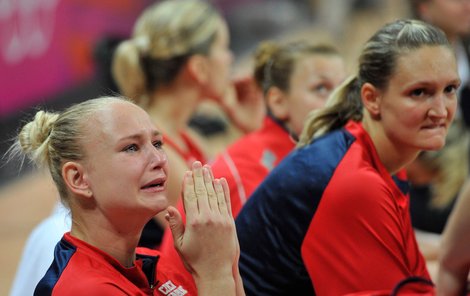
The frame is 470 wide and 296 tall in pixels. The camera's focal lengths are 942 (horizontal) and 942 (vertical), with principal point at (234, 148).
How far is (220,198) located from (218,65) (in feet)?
6.55

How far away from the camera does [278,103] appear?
346 cm

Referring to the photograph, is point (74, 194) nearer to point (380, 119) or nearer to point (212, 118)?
point (380, 119)

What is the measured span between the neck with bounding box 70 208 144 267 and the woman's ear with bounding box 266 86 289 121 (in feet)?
4.47

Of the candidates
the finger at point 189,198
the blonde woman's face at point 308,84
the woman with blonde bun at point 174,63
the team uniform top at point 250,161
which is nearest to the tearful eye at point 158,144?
the finger at point 189,198

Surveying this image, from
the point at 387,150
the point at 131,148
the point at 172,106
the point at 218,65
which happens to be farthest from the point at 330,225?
the point at 218,65

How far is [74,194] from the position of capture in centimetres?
216

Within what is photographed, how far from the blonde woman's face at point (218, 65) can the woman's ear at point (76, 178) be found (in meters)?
1.98

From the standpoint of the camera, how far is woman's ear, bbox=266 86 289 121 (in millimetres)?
3439

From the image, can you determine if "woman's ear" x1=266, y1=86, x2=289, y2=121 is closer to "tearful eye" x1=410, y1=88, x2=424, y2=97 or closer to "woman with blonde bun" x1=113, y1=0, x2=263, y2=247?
"woman with blonde bun" x1=113, y1=0, x2=263, y2=247

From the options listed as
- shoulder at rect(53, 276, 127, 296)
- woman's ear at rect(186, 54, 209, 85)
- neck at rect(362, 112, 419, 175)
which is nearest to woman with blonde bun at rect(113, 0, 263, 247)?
woman's ear at rect(186, 54, 209, 85)

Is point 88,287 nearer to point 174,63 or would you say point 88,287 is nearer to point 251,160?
point 251,160

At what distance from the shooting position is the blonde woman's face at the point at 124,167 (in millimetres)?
2111

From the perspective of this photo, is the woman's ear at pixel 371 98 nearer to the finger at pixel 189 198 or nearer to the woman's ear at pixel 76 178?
the finger at pixel 189 198

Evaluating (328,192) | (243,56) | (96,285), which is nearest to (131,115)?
(96,285)
